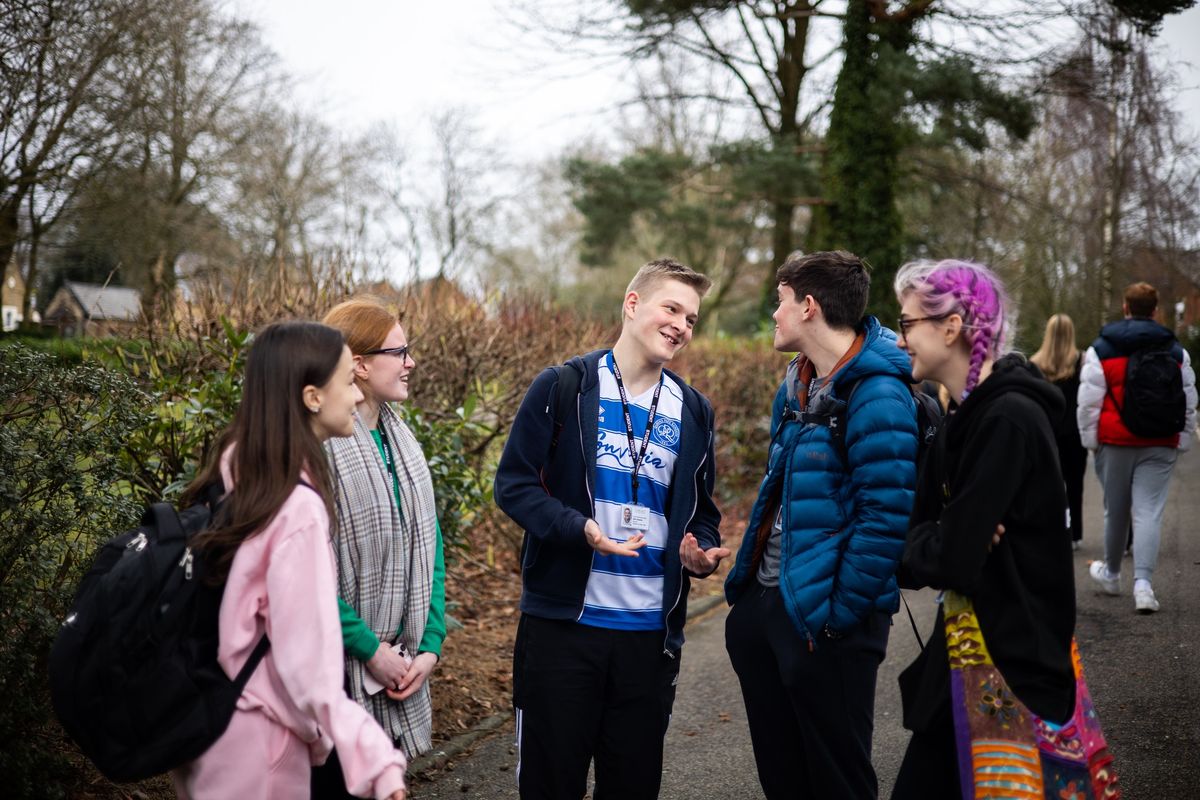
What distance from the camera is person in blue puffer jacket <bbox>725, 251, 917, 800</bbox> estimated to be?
2.97 meters

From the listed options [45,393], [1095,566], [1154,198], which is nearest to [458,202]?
[1154,198]

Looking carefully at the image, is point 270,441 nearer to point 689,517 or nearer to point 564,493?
point 564,493

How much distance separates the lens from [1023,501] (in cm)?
258

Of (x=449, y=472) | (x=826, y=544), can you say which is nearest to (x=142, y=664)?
(x=826, y=544)

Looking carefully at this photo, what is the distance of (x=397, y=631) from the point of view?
2883 millimetres

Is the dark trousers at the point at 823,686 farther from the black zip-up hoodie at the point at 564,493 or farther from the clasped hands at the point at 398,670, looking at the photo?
the clasped hands at the point at 398,670

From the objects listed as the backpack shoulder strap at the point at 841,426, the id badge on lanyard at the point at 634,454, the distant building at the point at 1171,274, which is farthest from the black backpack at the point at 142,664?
the distant building at the point at 1171,274

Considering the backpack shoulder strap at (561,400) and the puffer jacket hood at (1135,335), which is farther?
the puffer jacket hood at (1135,335)

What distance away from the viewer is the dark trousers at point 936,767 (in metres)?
2.68

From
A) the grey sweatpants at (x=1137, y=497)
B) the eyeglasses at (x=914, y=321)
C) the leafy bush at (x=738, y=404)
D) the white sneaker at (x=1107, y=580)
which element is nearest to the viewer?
the eyeglasses at (x=914, y=321)

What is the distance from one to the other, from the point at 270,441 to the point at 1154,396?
6488 millimetres

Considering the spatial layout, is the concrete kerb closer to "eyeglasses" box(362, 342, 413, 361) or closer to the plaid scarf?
the plaid scarf

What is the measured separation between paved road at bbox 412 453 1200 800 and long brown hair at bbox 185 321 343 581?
2549 millimetres

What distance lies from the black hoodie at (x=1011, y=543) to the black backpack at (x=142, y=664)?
5.93ft
